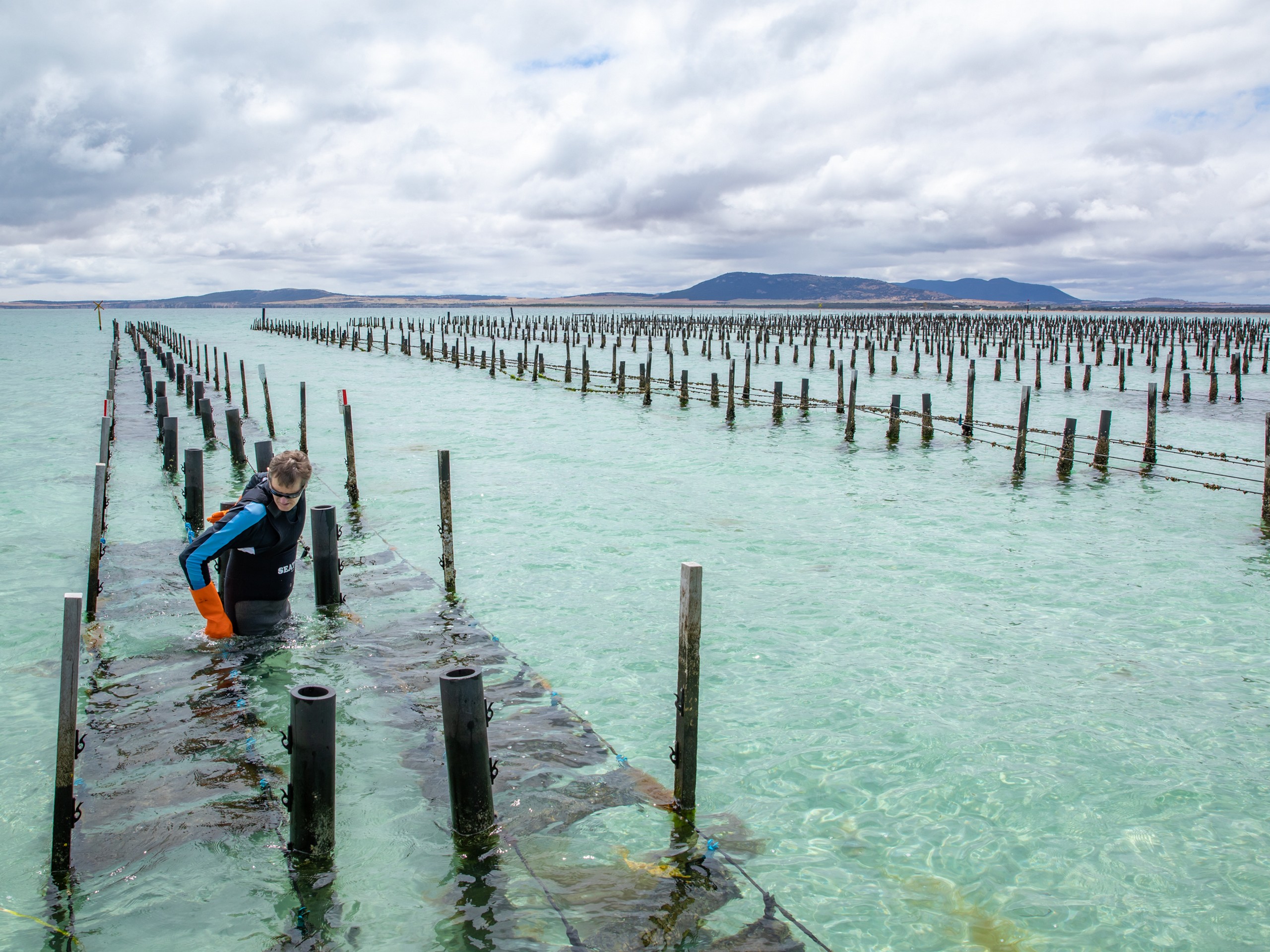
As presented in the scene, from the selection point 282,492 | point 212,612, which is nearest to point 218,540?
point 282,492

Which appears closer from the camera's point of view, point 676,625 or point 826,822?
point 826,822

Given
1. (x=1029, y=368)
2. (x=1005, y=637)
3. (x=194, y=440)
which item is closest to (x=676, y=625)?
(x=1005, y=637)

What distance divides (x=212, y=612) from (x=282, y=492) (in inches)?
60.9

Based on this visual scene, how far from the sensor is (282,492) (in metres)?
6.66

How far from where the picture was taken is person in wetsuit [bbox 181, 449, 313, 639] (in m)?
6.62

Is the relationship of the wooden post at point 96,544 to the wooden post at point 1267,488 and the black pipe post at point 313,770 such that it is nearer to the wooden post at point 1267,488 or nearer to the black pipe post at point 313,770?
the black pipe post at point 313,770

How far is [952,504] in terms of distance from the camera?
15.3 metres

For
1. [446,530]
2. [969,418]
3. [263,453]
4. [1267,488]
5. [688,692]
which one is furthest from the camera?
[969,418]

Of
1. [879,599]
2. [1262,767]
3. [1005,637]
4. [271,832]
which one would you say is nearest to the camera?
[271,832]

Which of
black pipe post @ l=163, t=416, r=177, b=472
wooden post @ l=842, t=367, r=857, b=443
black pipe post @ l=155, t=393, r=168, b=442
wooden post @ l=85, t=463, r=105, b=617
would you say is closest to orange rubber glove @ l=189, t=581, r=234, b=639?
wooden post @ l=85, t=463, r=105, b=617

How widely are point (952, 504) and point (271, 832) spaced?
12.8 meters

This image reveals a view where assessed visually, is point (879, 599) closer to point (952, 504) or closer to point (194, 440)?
point (952, 504)

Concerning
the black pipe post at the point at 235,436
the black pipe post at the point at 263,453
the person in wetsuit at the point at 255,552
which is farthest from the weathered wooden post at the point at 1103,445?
the black pipe post at the point at 235,436

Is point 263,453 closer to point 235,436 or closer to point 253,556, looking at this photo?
point 253,556
